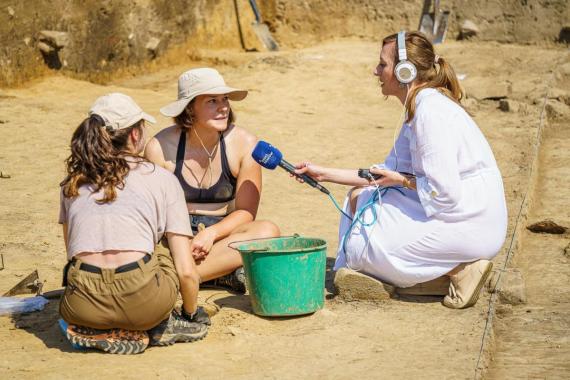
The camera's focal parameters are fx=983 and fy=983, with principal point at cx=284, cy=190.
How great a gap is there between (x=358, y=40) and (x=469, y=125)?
29.5 feet

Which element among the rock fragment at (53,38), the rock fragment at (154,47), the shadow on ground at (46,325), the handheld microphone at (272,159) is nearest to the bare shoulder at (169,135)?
the handheld microphone at (272,159)

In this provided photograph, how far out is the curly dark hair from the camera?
165 inches

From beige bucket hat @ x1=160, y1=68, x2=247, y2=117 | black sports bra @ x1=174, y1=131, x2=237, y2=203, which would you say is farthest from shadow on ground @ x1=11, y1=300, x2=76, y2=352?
beige bucket hat @ x1=160, y1=68, x2=247, y2=117

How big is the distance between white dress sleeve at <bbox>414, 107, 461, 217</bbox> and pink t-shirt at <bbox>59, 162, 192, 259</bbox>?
4.12 feet

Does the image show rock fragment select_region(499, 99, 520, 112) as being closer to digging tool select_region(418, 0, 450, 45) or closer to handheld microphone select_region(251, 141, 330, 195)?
digging tool select_region(418, 0, 450, 45)

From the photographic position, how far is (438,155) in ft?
15.7

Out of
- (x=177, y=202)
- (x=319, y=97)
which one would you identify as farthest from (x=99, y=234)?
(x=319, y=97)

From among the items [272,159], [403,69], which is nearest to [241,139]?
[272,159]

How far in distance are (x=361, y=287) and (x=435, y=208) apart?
1.94 ft

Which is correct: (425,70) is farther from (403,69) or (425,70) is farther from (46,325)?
(46,325)

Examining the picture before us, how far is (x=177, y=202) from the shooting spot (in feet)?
14.3

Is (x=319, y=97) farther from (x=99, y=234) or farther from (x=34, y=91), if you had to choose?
(x=99, y=234)

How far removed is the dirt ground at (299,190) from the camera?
4.30 metres

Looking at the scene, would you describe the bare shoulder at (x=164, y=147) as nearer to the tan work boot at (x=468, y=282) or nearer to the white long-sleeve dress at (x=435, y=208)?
the white long-sleeve dress at (x=435, y=208)
